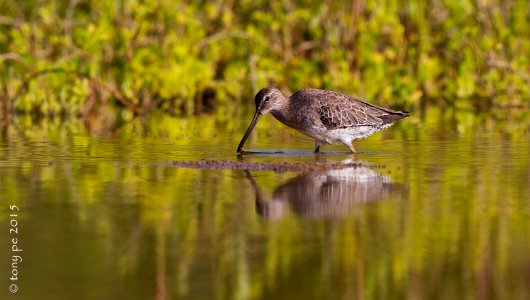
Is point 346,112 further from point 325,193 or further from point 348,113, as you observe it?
point 325,193

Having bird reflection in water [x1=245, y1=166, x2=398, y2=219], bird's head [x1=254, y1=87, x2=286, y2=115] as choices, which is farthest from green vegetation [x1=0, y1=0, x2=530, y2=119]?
bird reflection in water [x1=245, y1=166, x2=398, y2=219]

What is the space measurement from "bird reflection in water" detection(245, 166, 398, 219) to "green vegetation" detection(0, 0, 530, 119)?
9701mm

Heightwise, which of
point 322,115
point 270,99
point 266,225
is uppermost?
point 270,99

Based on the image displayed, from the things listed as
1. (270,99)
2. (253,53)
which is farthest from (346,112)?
(253,53)

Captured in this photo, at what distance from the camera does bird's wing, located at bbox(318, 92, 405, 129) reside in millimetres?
15039

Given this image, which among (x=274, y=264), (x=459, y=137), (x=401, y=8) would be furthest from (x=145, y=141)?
(x=401, y=8)

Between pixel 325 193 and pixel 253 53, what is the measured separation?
44.8ft

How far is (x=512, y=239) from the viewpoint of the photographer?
8.77 meters

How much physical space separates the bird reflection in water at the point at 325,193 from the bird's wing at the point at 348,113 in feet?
6.75

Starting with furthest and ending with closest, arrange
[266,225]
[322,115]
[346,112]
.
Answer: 1. [346,112]
2. [322,115]
3. [266,225]

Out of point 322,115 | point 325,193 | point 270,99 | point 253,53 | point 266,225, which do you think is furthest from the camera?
point 253,53

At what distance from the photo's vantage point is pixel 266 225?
941 centimetres

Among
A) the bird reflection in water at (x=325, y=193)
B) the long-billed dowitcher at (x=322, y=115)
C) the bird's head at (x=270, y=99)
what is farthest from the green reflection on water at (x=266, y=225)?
the bird's head at (x=270, y=99)

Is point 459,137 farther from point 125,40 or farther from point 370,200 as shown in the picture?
point 125,40
